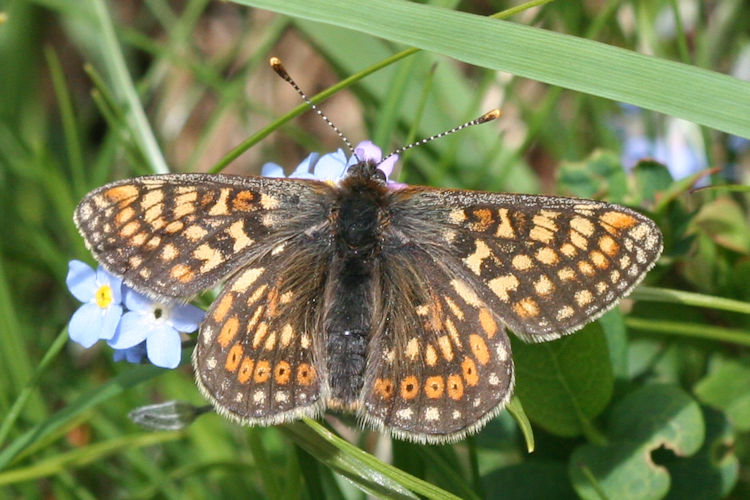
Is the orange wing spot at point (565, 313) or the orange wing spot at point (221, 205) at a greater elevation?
the orange wing spot at point (221, 205)

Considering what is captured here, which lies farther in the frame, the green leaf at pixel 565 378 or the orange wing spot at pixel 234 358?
the green leaf at pixel 565 378

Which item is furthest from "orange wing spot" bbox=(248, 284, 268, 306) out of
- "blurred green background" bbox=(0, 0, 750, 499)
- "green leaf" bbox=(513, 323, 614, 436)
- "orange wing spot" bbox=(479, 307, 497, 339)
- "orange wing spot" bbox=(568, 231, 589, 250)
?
"orange wing spot" bbox=(568, 231, 589, 250)

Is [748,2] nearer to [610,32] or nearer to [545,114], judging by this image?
[610,32]

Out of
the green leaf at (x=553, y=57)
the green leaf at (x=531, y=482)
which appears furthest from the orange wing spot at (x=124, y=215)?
the green leaf at (x=531, y=482)

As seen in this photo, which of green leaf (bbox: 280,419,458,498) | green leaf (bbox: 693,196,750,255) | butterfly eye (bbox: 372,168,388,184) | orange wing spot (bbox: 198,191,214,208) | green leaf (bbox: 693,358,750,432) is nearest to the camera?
Result: green leaf (bbox: 280,419,458,498)

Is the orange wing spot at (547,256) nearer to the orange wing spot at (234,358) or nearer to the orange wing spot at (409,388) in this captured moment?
the orange wing spot at (409,388)

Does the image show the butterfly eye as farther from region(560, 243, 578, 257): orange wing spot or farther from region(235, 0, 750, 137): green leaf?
region(560, 243, 578, 257): orange wing spot

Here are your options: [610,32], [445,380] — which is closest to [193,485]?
[445,380]
